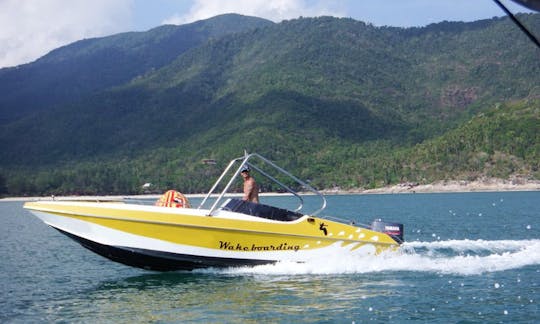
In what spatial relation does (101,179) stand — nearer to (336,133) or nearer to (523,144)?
(336,133)

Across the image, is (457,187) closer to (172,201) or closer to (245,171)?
(245,171)

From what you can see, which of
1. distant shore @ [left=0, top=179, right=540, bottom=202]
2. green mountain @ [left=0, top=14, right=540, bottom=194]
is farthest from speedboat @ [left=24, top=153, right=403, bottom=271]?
green mountain @ [left=0, top=14, right=540, bottom=194]

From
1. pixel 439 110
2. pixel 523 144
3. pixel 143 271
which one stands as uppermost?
pixel 439 110

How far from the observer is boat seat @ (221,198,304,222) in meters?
16.9

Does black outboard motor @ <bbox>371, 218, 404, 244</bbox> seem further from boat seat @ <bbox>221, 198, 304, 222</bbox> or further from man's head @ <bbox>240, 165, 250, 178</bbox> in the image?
man's head @ <bbox>240, 165, 250, 178</bbox>

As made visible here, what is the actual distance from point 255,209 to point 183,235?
1850 millimetres

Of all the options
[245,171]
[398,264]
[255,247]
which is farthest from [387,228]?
[245,171]

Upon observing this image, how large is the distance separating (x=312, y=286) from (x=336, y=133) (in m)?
151

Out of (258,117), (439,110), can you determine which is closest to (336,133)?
(258,117)

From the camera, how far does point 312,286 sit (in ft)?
51.4

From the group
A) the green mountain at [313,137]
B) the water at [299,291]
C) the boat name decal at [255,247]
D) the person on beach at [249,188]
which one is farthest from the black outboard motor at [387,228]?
the green mountain at [313,137]

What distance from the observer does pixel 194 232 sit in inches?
647

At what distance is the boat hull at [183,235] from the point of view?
53.3ft

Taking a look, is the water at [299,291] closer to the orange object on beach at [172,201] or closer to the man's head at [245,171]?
the orange object on beach at [172,201]
